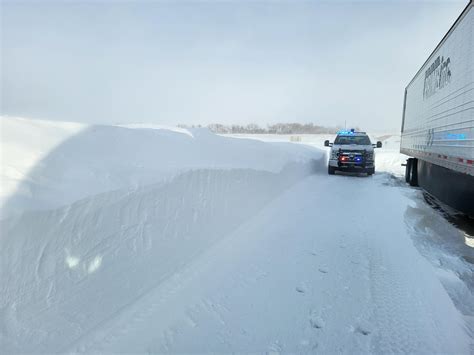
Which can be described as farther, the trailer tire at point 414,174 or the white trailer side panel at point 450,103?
the trailer tire at point 414,174

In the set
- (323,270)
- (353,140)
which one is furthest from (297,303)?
(353,140)

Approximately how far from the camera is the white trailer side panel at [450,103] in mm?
5560

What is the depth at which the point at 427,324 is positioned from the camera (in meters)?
2.99

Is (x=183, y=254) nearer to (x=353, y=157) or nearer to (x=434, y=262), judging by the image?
(x=434, y=262)

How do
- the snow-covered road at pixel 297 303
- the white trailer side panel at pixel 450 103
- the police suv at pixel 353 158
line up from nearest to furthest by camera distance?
the snow-covered road at pixel 297 303, the white trailer side panel at pixel 450 103, the police suv at pixel 353 158

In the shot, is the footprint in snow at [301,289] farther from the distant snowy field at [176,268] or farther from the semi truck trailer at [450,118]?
the semi truck trailer at [450,118]

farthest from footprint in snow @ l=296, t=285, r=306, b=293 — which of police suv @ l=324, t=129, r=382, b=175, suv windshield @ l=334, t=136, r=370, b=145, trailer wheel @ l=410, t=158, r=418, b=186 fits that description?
suv windshield @ l=334, t=136, r=370, b=145

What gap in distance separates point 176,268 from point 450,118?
666 centimetres

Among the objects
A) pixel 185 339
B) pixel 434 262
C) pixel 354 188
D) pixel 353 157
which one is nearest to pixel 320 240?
pixel 434 262

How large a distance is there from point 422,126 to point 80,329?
11143 millimetres

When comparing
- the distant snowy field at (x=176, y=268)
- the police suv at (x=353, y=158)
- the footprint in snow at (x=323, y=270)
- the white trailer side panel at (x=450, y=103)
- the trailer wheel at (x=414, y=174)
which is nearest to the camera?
the distant snowy field at (x=176, y=268)

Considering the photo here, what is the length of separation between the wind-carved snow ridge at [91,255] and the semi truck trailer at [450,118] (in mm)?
5043

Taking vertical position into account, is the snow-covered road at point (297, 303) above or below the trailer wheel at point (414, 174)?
below

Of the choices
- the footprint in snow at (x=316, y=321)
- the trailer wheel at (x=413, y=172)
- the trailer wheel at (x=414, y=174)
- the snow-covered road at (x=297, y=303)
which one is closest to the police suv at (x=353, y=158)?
the trailer wheel at (x=413, y=172)
